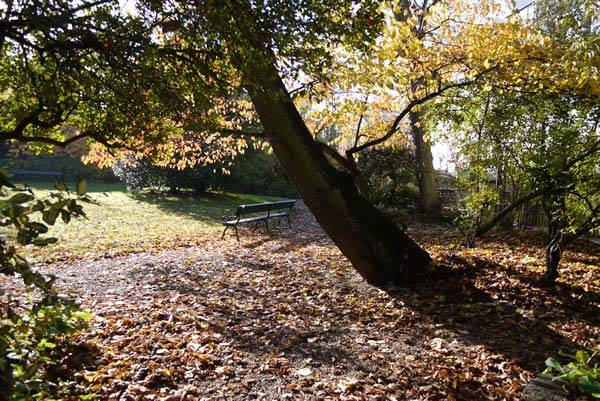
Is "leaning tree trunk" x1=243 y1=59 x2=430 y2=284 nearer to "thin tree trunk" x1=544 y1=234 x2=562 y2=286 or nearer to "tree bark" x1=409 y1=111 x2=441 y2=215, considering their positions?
"thin tree trunk" x1=544 y1=234 x2=562 y2=286

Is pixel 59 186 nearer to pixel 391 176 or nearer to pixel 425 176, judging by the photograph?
pixel 425 176

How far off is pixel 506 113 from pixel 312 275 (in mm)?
6056

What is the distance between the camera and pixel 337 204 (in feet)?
18.7

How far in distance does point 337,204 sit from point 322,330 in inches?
68.7

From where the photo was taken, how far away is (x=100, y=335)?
4.36 metres

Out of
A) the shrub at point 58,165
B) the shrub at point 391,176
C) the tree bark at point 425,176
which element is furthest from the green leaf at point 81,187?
the shrub at point 58,165

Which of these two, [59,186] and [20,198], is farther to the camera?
[59,186]

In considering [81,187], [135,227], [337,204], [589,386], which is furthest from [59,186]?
[135,227]

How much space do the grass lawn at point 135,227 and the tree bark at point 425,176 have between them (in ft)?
26.1

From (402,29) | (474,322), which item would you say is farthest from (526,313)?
(402,29)

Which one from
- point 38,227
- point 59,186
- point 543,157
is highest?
point 543,157

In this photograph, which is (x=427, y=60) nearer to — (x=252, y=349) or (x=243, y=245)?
(x=252, y=349)

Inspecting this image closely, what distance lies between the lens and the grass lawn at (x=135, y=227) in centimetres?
941

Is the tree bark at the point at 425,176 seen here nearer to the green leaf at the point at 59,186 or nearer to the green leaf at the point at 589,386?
the green leaf at the point at 589,386
